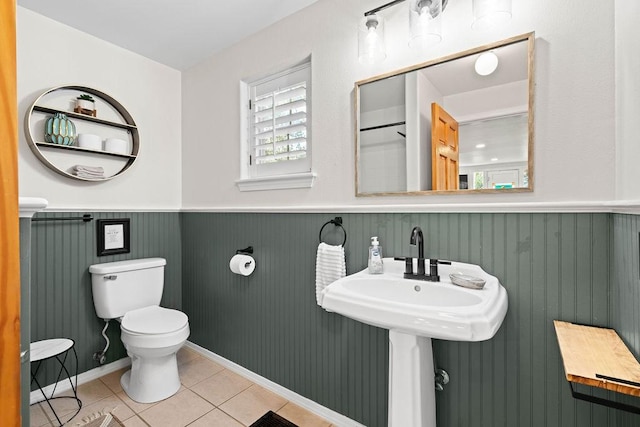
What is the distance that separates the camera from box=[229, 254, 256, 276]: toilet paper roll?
1976 millimetres

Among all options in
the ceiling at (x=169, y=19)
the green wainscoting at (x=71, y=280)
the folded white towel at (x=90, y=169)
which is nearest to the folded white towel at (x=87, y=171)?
the folded white towel at (x=90, y=169)

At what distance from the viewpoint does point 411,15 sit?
4.58 ft

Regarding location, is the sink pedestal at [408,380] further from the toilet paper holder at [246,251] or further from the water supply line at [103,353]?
the water supply line at [103,353]

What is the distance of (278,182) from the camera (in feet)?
6.51

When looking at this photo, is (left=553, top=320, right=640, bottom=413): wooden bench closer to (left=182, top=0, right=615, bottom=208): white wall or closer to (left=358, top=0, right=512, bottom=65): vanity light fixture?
(left=182, top=0, right=615, bottom=208): white wall

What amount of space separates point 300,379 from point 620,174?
1.84 metres

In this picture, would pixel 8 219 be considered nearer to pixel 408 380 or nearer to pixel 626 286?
pixel 408 380

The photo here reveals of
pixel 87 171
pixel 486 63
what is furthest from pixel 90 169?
pixel 486 63

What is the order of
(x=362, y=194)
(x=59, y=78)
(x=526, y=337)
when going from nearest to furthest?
(x=526, y=337) → (x=362, y=194) → (x=59, y=78)

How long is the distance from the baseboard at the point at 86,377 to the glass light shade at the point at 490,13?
3092 mm

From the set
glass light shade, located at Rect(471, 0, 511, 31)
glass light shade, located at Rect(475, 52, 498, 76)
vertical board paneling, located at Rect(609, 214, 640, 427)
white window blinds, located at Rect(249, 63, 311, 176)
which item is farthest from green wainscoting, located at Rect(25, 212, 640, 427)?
glass light shade, located at Rect(471, 0, 511, 31)

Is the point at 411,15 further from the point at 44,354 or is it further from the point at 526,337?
the point at 44,354

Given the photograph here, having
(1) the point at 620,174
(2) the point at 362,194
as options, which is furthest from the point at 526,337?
(2) the point at 362,194

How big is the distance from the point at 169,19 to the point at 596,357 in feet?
8.86
